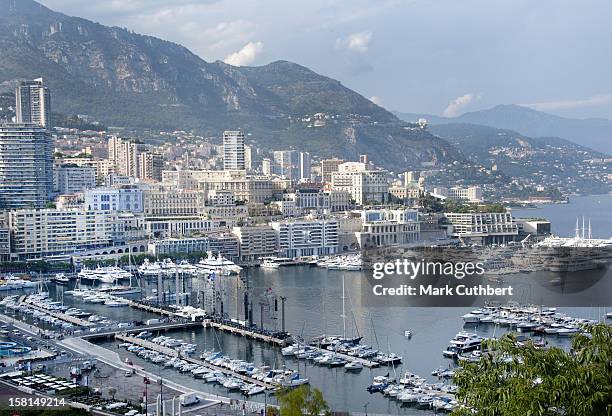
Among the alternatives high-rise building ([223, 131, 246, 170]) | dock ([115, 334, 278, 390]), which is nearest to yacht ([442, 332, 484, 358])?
dock ([115, 334, 278, 390])

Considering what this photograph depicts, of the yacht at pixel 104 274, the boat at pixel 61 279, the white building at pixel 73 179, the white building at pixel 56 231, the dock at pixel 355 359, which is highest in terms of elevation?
the white building at pixel 73 179

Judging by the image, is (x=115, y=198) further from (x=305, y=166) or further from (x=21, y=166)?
(x=305, y=166)

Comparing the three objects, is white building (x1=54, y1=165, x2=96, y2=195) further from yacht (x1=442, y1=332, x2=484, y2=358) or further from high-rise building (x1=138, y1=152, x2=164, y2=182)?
yacht (x1=442, y1=332, x2=484, y2=358)

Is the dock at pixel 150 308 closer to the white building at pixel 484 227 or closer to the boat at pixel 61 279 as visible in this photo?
the boat at pixel 61 279

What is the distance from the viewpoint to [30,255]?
26969 millimetres

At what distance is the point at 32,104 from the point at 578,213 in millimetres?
28793

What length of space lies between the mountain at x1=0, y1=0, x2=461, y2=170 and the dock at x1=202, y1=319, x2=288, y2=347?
42.0 metres

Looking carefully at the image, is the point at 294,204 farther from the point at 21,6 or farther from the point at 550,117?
the point at 550,117

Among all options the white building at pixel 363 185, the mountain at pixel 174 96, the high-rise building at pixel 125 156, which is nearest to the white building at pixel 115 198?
the high-rise building at pixel 125 156

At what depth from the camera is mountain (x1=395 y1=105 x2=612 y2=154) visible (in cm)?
13100

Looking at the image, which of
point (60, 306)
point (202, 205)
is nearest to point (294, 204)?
point (202, 205)

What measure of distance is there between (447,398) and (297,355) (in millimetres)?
3054

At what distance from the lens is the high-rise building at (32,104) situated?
141ft

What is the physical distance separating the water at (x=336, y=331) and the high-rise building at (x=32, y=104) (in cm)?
2219
